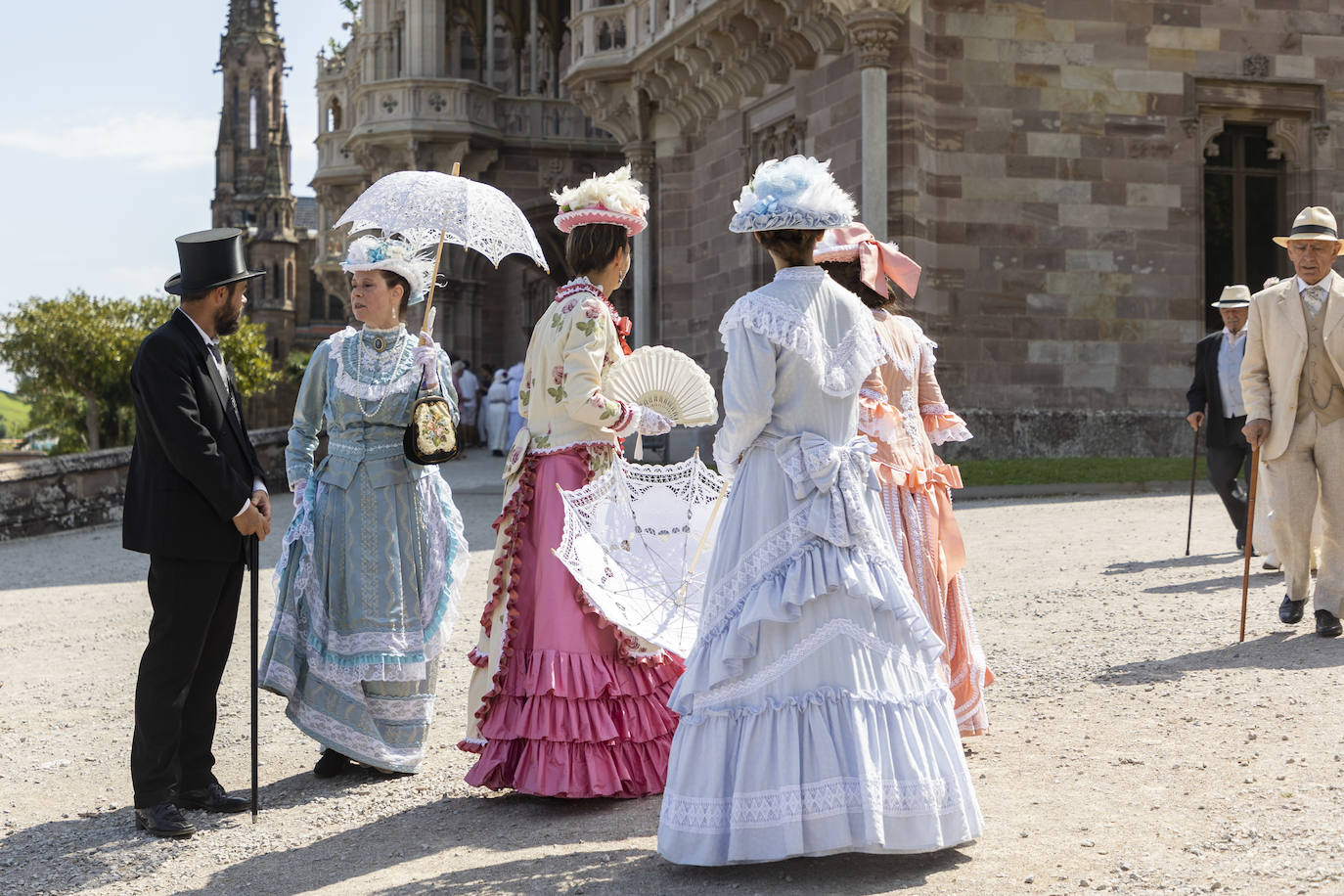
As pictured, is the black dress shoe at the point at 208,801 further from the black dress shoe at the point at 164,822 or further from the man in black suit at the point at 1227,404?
the man in black suit at the point at 1227,404

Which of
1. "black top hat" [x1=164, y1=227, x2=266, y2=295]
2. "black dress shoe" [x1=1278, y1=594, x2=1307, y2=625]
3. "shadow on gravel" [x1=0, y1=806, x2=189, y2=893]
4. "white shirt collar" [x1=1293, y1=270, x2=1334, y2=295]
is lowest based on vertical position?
"shadow on gravel" [x1=0, y1=806, x2=189, y2=893]

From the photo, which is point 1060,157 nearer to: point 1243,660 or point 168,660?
point 1243,660

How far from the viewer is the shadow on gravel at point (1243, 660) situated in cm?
680

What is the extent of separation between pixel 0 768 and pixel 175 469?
1891 mm

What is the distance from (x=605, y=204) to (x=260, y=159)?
270 feet

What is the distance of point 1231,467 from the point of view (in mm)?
10766

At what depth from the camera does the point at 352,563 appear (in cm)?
574

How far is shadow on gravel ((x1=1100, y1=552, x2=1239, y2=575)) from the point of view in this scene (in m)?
10.1

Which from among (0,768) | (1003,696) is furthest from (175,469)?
(1003,696)

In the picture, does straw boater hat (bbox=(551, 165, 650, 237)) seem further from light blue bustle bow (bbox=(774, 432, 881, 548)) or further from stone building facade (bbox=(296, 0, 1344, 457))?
stone building facade (bbox=(296, 0, 1344, 457))

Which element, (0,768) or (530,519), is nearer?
(530,519)

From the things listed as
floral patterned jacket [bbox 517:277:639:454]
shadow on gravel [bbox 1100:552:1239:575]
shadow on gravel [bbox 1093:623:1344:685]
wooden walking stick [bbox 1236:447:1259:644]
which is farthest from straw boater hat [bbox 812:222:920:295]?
shadow on gravel [bbox 1100:552:1239:575]

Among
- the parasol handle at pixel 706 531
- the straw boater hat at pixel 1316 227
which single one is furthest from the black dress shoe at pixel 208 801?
the straw boater hat at pixel 1316 227

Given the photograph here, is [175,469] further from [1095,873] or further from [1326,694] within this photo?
[1326,694]
